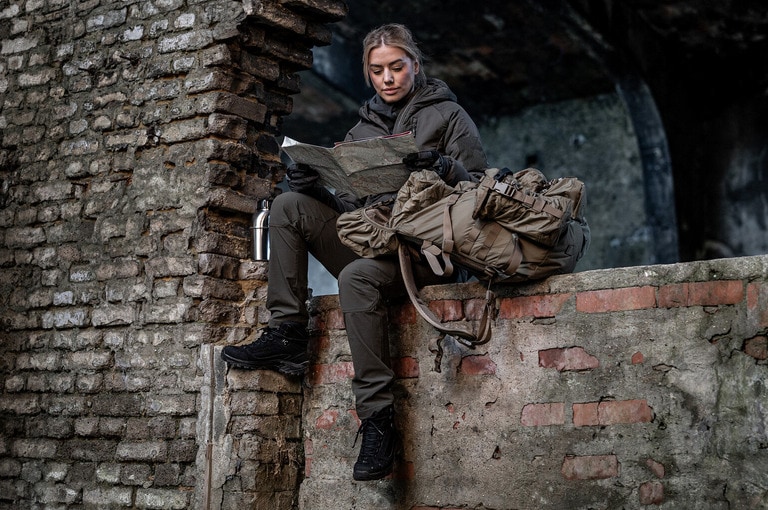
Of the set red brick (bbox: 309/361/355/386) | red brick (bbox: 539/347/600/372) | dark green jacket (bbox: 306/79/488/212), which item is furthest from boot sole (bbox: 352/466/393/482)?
dark green jacket (bbox: 306/79/488/212)

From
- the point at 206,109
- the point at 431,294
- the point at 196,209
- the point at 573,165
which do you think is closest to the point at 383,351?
the point at 431,294

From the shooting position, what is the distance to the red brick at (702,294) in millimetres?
2830

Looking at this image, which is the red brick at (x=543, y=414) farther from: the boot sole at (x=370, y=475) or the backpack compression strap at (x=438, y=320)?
the boot sole at (x=370, y=475)

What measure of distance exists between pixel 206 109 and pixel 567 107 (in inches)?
210

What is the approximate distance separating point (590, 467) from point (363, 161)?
1.28m

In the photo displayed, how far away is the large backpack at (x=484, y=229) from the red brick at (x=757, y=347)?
25.6 inches

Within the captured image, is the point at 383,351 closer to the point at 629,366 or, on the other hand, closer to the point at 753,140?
the point at 629,366

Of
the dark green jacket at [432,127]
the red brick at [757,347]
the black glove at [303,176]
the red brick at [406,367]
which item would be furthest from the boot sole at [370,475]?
the red brick at [757,347]

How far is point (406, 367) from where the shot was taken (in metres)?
3.42

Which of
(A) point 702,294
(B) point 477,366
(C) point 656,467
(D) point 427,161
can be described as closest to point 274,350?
(B) point 477,366

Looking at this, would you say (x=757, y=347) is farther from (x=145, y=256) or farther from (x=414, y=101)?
(x=145, y=256)

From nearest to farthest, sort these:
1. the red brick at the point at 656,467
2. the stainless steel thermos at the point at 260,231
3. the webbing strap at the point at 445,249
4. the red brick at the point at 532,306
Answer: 1. the red brick at the point at 656,467
2. the webbing strap at the point at 445,249
3. the red brick at the point at 532,306
4. the stainless steel thermos at the point at 260,231

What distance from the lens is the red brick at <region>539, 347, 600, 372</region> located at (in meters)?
3.04

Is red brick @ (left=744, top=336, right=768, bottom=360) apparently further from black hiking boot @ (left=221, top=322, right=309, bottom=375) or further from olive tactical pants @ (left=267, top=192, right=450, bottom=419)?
black hiking boot @ (left=221, top=322, right=309, bottom=375)
